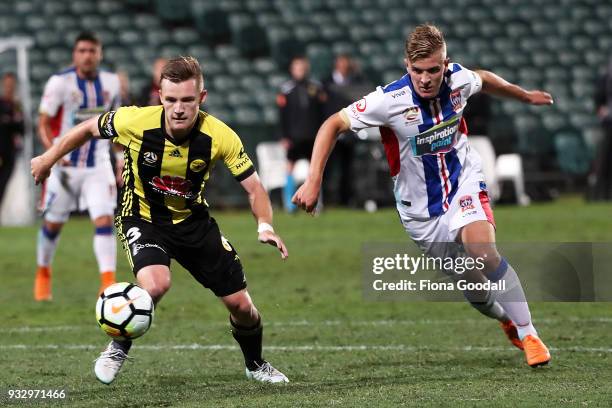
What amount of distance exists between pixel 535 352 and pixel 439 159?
120 cm

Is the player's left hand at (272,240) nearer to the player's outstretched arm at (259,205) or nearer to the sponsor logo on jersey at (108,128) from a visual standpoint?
the player's outstretched arm at (259,205)

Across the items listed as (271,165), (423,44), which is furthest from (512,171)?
(423,44)

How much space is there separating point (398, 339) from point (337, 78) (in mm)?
Result: 11403

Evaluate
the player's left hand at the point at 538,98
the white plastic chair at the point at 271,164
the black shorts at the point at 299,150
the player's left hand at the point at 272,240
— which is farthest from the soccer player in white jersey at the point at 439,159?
the white plastic chair at the point at 271,164

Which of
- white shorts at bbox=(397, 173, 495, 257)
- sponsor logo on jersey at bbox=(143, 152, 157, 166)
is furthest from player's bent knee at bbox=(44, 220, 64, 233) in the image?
sponsor logo on jersey at bbox=(143, 152, 157, 166)

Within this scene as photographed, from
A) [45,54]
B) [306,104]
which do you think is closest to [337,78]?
[306,104]

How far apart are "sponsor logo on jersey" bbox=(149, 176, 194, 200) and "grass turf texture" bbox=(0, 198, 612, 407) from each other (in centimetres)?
99

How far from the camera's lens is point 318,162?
6598 millimetres

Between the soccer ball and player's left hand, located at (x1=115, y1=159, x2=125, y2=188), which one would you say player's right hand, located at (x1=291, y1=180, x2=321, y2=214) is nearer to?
the soccer ball

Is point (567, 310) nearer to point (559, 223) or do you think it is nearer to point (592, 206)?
point (559, 223)

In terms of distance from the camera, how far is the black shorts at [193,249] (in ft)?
21.0

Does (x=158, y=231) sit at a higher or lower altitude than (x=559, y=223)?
higher

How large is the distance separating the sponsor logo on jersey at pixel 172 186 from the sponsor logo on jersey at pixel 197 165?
85mm

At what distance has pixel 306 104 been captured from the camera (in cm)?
1894
